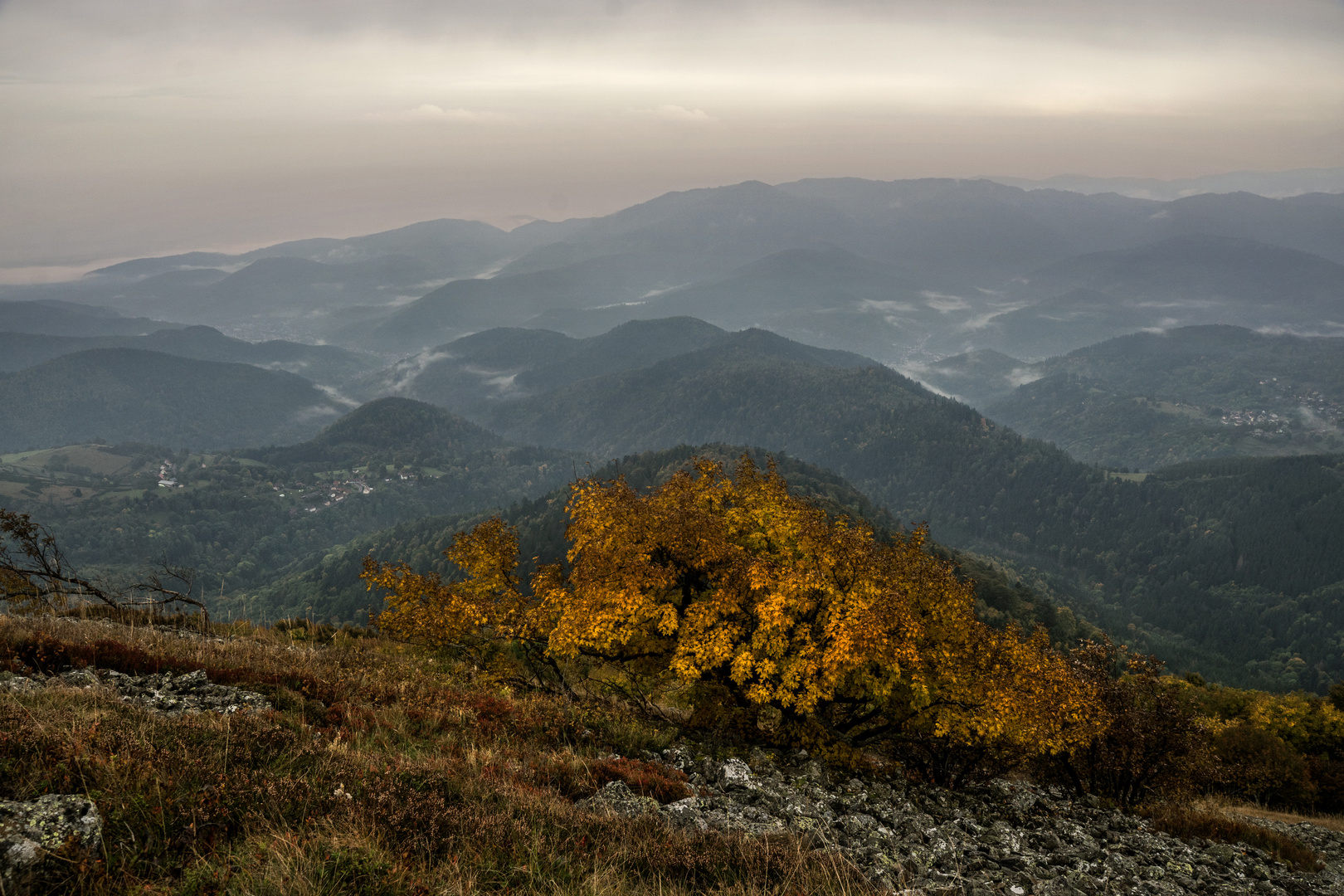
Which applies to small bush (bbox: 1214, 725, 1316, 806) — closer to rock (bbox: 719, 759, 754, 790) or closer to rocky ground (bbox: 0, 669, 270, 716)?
rock (bbox: 719, 759, 754, 790)

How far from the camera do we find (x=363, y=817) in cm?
788

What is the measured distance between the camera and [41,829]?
610cm

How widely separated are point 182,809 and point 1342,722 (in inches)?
3339

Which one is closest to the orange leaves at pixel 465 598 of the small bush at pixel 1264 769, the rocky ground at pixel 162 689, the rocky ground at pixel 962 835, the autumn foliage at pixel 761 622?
the autumn foliage at pixel 761 622

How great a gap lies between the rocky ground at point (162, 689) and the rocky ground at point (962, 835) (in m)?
7.97

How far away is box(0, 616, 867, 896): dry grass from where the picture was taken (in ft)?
21.9

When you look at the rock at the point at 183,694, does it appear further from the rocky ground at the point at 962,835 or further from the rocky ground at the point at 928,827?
the rocky ground at the point at 962,835

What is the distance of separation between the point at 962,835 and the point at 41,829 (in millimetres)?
16858

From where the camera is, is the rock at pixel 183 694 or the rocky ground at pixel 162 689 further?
the rock at pixel 183 694

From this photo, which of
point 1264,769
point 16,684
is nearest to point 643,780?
point 16,684

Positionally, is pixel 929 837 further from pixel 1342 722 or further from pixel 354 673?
pixel 1342 722

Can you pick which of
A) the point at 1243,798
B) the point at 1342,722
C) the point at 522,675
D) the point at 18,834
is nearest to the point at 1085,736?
the point at 522,675

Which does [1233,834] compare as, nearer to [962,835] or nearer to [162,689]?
[962,835]

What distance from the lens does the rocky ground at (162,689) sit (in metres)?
12.2
